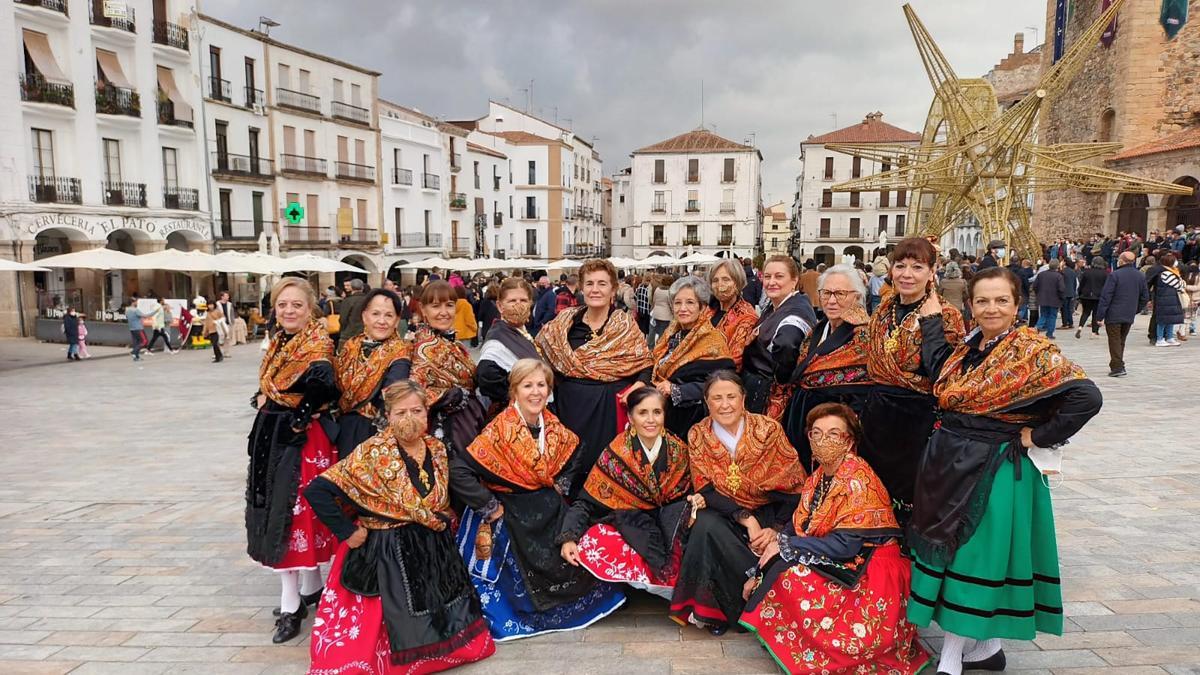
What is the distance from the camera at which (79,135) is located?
21.3 metres

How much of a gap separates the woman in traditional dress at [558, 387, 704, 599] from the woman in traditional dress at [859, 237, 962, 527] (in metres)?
0.95

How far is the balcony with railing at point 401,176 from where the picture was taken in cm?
3403

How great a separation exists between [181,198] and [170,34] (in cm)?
536

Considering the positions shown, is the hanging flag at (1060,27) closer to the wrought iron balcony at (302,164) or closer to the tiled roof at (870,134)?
the tiled roof at (870,134)

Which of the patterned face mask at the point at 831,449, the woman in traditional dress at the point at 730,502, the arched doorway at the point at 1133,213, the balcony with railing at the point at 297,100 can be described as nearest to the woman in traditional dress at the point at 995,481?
the patterned face mask at the point at 831,449

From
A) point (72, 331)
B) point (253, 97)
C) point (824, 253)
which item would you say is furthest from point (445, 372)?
point (824, 253)

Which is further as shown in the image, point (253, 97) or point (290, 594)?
point (253, 97)

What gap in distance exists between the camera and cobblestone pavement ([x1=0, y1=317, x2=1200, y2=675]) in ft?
11.1

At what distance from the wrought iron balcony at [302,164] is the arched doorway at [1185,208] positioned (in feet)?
98.8

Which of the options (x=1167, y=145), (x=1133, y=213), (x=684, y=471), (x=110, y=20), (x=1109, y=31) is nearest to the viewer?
(x=684, y=471)

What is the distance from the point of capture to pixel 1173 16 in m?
22.2

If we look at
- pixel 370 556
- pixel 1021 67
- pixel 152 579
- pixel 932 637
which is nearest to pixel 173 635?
pixel 152 579

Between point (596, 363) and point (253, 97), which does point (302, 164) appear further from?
point (596, 363)

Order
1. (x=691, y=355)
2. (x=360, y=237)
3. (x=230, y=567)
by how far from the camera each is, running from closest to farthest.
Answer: (x=691, y=355)
(x=230, y=567)
(x=360, y=237)
